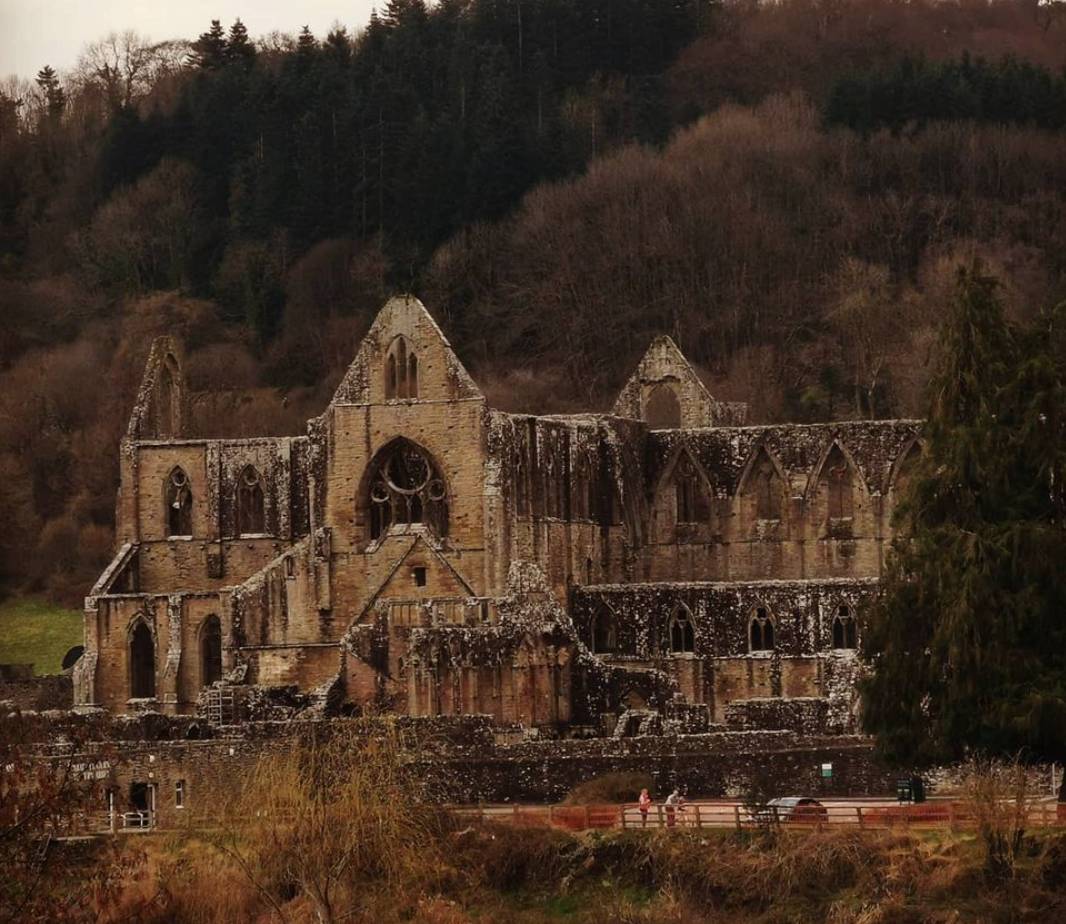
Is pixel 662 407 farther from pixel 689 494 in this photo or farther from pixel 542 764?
pixel 542 764

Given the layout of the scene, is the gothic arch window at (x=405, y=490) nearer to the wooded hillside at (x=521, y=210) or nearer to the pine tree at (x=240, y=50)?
the wooded hillside at (x=521, y=210)

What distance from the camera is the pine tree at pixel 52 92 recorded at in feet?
541

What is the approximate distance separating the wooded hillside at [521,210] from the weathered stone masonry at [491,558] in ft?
63.7

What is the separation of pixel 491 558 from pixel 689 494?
8.75m

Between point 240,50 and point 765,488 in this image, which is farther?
point 240,50

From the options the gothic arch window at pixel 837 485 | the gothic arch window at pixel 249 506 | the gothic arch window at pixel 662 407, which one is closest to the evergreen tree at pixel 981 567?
the gothic arch window at pixel 837 485

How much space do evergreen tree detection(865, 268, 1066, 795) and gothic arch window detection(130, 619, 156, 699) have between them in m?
31.1

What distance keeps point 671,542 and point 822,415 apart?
2407 centimetres

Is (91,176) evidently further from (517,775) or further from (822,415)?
(517,775)

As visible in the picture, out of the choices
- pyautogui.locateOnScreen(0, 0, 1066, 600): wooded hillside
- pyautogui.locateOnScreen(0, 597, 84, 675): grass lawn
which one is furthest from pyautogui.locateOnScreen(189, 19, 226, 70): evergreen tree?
pyautogui.locateOnScreen(0, 597, 84, 675): grass lawn

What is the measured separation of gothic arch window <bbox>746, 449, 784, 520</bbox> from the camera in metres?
92.6

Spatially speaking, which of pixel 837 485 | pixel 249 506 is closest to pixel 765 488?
pixel 837 485

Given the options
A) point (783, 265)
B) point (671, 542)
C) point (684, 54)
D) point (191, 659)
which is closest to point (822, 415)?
point (783, 265)

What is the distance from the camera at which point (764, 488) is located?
92.7 m
